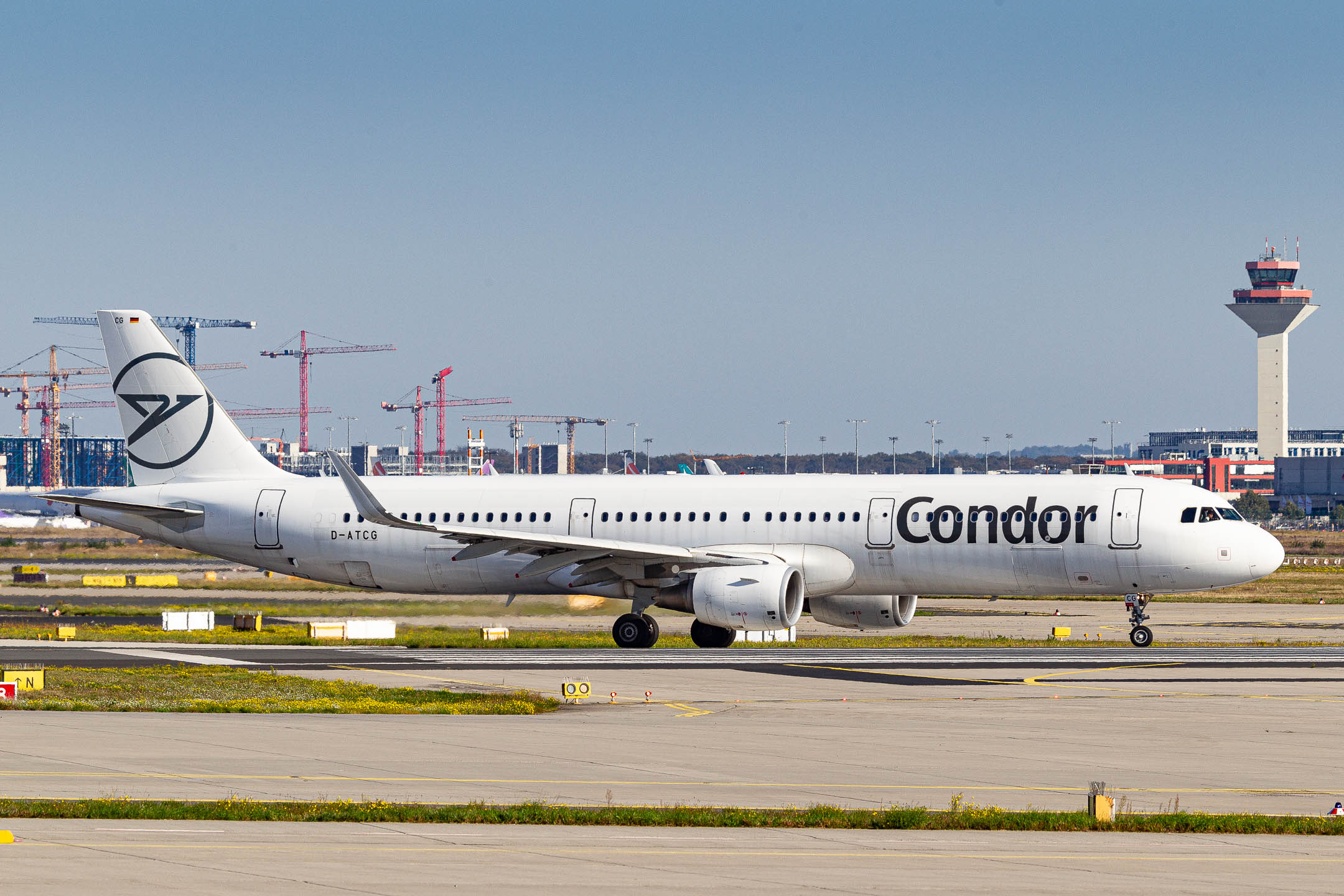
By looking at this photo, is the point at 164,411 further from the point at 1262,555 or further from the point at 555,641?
the point at 1262,555

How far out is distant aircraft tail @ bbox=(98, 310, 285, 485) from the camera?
49375 millimetres

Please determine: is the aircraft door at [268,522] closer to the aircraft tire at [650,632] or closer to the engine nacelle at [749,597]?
the aircraft tire at [650,632]

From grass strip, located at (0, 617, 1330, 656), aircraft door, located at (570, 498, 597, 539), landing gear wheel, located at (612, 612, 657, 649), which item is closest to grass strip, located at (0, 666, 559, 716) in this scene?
grass strip, located at (0, 617, 1330, 656)

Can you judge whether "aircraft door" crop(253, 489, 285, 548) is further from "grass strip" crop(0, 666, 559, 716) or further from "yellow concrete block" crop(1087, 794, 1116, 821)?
"yellow concrete block" crop(1087, 794, 1116, 821)

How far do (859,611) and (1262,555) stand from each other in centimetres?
1070

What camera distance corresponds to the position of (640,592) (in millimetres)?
44031

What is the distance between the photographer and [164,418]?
163ft

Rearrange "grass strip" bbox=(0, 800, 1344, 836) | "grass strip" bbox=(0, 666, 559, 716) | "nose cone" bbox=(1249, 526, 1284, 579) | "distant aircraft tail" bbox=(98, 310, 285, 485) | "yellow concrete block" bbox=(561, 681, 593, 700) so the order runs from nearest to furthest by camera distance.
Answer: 1. "grass strip" bbox=(0, 800, 1344, 836)
2. "grass strip" bbox=(0, 666, 559, 716)
3. "yellow concrete block" bbox=(561, 681, 593, 700)
4. "nose cone" bbox=(1249, 526, 1284, 579)
5. "distant aircraft tail" bbox=(98, 310, 285, 485)

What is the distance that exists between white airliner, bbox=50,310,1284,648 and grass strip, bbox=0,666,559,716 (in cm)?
864

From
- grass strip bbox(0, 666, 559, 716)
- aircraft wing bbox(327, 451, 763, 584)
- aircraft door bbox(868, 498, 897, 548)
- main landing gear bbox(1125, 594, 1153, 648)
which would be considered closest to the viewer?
grass strip bbox(0, 666, 559, 716)

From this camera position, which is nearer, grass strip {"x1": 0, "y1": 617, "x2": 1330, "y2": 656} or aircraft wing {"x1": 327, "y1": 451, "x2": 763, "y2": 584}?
aircraft wing {"x1": 327, "y1": 451, "x2": 763, "y2": 584}

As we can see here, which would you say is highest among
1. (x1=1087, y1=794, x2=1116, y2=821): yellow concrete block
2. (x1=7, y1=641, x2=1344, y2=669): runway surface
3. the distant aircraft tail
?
the distant aircraft tail

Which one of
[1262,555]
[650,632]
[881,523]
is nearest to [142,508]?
[650,632]

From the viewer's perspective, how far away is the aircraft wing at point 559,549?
1640 inches
